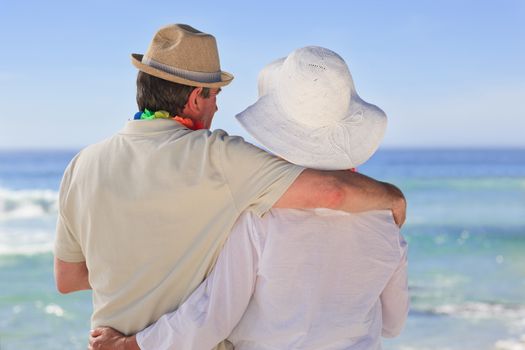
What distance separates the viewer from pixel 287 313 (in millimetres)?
1745

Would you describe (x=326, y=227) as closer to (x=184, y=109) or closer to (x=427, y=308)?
(x=184, y=109)

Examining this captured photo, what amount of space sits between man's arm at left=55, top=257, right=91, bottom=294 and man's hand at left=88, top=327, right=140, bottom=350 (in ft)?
0.64

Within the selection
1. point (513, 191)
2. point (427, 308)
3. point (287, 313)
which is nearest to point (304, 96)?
point (287, 313)

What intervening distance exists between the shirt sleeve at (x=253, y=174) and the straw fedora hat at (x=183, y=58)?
0.84 feet

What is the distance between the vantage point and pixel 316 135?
1.78 meters

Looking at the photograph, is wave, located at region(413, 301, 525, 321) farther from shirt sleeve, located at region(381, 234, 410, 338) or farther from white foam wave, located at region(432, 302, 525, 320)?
shirt sleeve, located at region(381, 234, 410, 338)

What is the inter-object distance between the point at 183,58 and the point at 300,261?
1.92 ft

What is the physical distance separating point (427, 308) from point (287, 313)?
269 inches

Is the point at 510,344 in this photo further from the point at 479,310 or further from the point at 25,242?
the point at 25,242

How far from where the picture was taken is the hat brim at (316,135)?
5.79 feet

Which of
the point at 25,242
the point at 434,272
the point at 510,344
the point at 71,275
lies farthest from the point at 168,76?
the point at 25,242

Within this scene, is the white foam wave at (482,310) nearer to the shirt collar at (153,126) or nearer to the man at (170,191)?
the man at (170,191)

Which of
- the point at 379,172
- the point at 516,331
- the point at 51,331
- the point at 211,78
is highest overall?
the point at 211,78

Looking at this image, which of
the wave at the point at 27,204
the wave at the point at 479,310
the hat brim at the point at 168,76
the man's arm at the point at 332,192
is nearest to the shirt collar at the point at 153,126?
the hat brim at the point at 168,76
